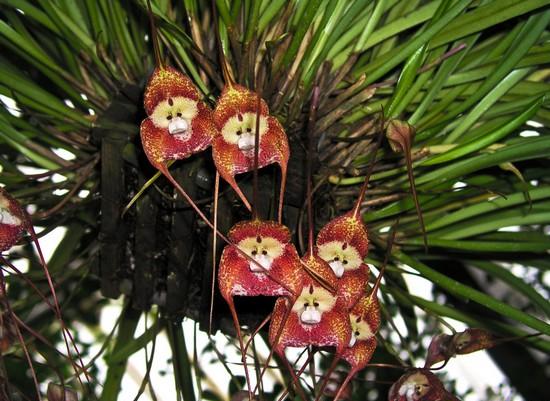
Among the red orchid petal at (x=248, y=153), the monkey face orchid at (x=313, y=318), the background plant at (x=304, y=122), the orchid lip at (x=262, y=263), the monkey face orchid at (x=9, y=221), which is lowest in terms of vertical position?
the monkey face orchid at (x=313, y=318)

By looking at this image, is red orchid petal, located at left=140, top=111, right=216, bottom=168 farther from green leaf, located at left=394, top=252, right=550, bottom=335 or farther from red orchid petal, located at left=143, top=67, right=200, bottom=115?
green leaf, located at left=394, top=252, right=550, bottom=335

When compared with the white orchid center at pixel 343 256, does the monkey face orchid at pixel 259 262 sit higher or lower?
lower

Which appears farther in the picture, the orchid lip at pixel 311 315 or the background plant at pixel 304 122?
the background plant at pixel 304 122

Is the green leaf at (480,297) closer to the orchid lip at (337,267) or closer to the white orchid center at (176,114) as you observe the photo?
the orchid lip at (337,267)

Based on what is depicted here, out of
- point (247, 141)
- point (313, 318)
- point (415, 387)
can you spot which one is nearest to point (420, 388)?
point (415, 387)

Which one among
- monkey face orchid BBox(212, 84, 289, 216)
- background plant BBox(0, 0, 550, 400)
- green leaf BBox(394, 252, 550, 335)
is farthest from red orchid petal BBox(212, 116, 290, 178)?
green leaf BBox(394, 252, 550, 335)

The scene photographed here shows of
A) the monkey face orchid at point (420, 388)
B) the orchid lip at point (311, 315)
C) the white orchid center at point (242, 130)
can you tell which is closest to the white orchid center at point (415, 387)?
the monkey face orchid at point (420, 388)

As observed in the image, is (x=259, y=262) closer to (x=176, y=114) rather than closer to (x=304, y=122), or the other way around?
(x=176, y=114)
